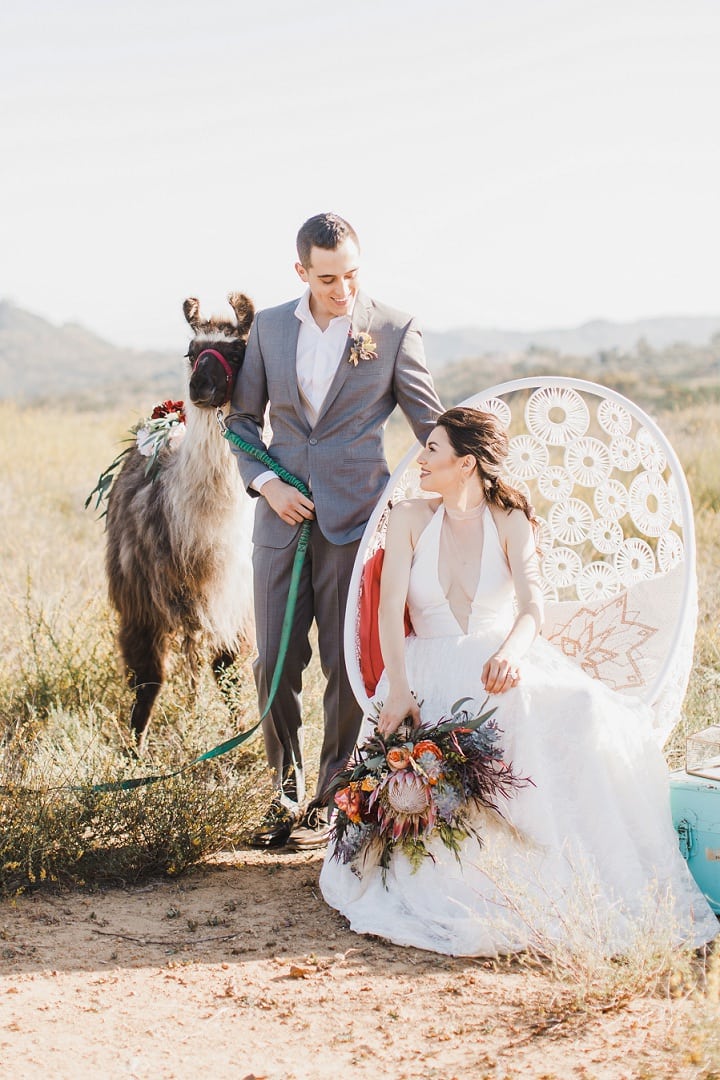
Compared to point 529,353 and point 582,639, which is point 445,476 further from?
point 529,353

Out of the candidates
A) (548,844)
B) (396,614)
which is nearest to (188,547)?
(396,614)

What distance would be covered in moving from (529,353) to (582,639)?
40.1 metres

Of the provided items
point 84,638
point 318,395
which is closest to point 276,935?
point 318,395

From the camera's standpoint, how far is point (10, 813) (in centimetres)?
424

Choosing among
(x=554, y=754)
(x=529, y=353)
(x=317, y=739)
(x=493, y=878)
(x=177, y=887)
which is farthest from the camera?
(x=529, y=353)

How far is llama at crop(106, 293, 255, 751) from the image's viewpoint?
16.6 ft

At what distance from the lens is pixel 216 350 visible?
4797 millimetres

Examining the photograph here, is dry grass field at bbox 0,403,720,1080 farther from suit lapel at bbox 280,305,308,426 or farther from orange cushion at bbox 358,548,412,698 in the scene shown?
suit lapel at bbox 280,305,308,426

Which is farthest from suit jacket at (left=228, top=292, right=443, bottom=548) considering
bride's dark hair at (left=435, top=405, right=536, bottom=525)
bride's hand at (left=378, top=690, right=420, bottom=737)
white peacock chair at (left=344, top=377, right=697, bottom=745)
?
bride's hand at (left=378, top=690, right=420, bottom=737)

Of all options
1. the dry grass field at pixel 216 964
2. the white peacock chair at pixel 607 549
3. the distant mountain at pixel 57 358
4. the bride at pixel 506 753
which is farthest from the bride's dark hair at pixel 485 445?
the distant mountain at pixel 57 358

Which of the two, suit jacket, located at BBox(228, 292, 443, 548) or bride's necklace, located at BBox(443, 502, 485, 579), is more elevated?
suit jacket, located at BBox(228, 292, 443, 548)

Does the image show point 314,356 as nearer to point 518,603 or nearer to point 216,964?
point 518,603

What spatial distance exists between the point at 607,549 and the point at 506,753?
51.8 inches

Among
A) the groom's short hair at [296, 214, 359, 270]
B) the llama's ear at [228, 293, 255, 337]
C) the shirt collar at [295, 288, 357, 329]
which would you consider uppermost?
the groom's short hair at [296, 214, 359, 270]
